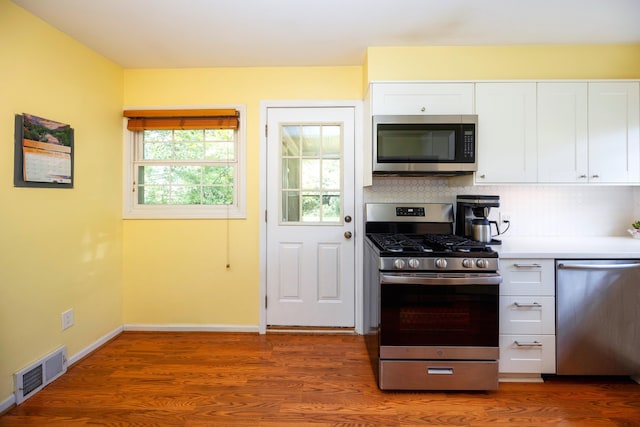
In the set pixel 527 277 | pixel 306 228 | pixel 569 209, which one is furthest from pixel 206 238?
pixel 569 209

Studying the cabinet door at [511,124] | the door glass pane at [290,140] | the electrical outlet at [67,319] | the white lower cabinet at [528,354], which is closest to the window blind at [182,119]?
the door glass pane at [290,140]

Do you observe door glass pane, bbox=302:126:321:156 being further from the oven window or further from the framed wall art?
the framed wall art

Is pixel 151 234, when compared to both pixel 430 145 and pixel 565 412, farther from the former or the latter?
pixel 565 412

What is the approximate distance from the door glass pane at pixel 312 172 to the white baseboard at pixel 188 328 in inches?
41.0

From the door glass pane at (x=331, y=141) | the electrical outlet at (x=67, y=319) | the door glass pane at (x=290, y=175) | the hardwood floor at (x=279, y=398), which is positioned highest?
the door glass pane at (x=331, y=141)

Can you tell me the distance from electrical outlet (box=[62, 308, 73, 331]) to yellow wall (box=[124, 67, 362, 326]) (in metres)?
0.58

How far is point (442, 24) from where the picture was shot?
2121mm

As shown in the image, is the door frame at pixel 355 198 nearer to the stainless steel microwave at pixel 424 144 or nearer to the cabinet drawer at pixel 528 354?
the stainless steel microwave at pixel 424 144

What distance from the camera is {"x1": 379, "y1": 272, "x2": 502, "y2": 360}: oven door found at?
1885 millimetres

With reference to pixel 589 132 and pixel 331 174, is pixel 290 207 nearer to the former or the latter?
pixel 331 174

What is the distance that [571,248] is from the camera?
6.81 feet

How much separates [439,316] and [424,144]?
1185 millimetres

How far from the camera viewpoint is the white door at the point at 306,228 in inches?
110

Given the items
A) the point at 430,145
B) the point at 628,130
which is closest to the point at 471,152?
the point at 430,145
